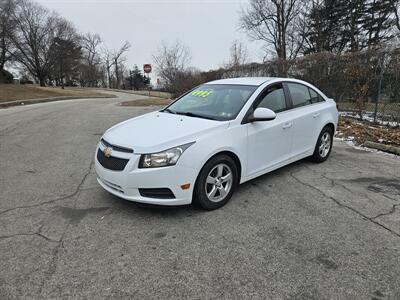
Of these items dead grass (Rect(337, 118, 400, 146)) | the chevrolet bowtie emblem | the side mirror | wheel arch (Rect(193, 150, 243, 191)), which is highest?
the side mirror

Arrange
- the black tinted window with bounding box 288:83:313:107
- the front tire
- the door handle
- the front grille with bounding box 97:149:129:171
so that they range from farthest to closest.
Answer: the black tinted window with bounding box 288:83:313:107, the door handle, the front tire, the front grille with bounding box 97:149:129:171

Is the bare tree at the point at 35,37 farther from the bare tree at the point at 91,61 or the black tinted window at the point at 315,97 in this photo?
the black tinted window at the point at 315,97

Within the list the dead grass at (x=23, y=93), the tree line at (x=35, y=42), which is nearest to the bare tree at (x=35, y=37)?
the tree line at (x=35, y=42)

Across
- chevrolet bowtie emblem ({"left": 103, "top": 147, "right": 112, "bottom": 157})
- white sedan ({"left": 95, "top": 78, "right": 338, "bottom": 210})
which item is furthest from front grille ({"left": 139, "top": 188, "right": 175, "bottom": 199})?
chevrolet bowtie emblem ({"left": 103, "top": 147, "right": 112, "bottom": 157})

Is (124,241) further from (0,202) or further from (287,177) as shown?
(287,177)

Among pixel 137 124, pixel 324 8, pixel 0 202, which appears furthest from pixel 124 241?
pixel 324 8

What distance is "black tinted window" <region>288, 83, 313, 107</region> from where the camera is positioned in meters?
4.68

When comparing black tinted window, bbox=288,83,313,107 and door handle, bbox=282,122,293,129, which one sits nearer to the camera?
door handle, bbox=282,122,293,129

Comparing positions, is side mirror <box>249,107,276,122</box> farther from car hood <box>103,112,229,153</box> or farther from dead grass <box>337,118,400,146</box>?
dead grass <box>337,118,400,146</box>

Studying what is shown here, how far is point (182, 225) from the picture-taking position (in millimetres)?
3195

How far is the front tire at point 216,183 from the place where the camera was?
335 cm

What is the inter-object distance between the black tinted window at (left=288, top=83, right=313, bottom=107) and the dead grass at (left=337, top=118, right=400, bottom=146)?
112 inches

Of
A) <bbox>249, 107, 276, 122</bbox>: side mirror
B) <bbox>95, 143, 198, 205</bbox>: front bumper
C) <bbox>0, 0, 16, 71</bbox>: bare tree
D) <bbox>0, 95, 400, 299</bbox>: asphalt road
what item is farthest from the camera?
<bbox>0, 0, 16, 71</bbox>: bare tree

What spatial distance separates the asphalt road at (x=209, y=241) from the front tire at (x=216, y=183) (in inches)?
5.1
